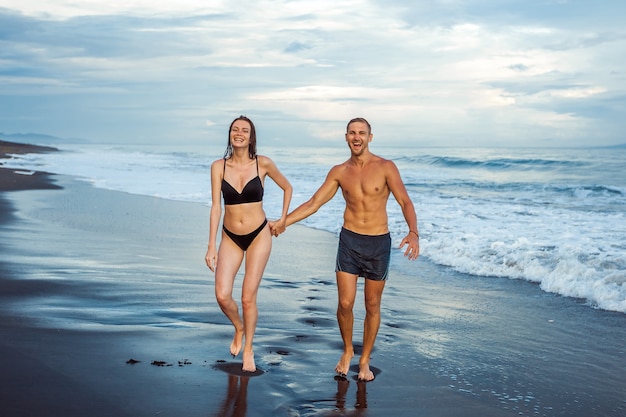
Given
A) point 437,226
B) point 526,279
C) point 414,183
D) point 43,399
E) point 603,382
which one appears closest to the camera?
point 43,399

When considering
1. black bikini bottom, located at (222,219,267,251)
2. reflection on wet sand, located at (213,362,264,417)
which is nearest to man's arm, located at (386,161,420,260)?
black bikini bottom, located at (222,219,267,251)

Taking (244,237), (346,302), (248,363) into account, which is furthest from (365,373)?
(244,237)

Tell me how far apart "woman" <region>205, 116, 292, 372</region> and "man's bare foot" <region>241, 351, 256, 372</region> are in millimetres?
203

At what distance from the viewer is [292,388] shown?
196 inches

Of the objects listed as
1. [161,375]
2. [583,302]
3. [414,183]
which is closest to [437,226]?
[583,302]

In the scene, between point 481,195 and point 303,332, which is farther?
point 481,195

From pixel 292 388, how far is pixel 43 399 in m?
1.59

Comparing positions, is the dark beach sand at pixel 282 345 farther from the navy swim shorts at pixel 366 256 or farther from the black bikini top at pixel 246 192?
the black bikini top at pixel 246 192

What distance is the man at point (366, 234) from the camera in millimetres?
5480

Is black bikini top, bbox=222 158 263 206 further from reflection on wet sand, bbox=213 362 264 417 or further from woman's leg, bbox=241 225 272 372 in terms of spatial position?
reflection on wet sand, bbox=213 362 264 417

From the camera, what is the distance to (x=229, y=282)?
221 inches

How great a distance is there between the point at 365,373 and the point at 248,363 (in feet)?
2.80

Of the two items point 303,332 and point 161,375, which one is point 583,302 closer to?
point 303,332

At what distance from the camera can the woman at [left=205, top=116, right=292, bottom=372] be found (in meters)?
5.62
